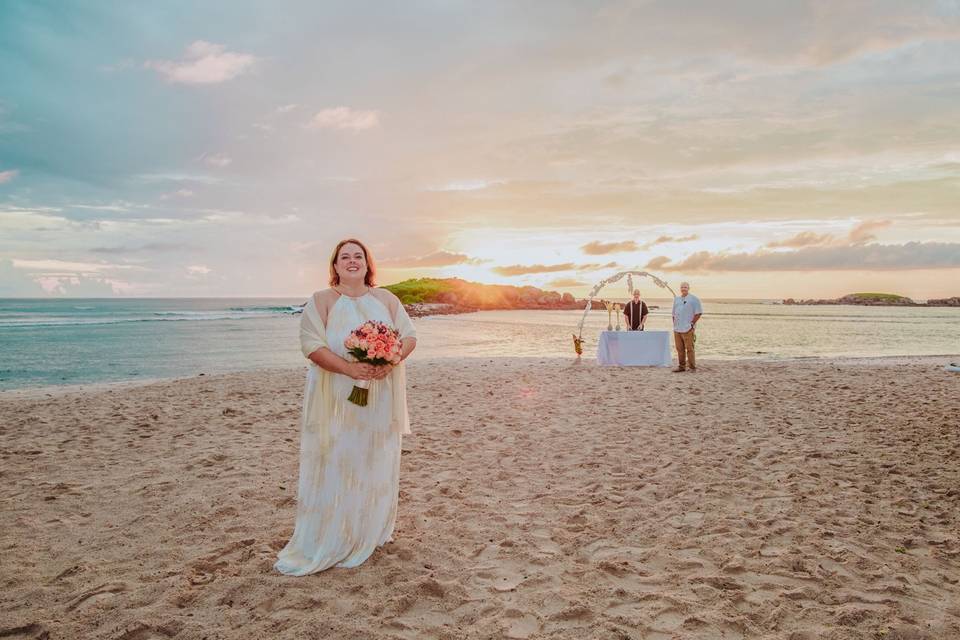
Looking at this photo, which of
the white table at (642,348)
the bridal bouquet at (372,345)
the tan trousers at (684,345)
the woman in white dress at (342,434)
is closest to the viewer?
the bridal bouquet at (372,345)

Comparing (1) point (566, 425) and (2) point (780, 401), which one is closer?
(1) point (566, 425)

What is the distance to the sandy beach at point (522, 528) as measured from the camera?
3.60 meters

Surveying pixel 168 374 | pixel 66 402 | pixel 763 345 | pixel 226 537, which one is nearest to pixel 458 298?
pixel 763 345

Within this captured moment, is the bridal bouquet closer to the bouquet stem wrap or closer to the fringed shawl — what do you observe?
the bouquet stem wrap

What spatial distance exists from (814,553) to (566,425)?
16.3 ft

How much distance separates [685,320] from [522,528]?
39.1 ft

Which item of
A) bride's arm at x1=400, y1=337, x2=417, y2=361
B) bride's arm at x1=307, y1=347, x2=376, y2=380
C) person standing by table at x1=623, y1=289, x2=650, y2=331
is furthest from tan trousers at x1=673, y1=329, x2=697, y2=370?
bride's arm at x1=307, y1=347, x2=376, y2=380

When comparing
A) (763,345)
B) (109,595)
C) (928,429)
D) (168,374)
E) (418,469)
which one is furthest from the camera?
(763,345)

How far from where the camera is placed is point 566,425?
9.29m

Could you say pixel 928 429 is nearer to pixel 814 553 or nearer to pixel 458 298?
pixel 814 553

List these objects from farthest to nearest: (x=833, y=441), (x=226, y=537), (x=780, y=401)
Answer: (x=780, y=401)
(x=833, y=441)
(x=226, y=537)

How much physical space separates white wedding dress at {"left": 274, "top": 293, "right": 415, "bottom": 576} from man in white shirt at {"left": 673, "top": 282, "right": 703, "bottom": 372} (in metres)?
12.5

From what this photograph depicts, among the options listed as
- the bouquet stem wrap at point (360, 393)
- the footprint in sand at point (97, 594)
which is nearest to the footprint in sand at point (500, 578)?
the bouquet stem wrap at point (360, 393)

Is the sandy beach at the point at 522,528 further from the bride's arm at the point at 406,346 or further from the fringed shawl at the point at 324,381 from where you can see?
the bride's arm at the point at 406,346
